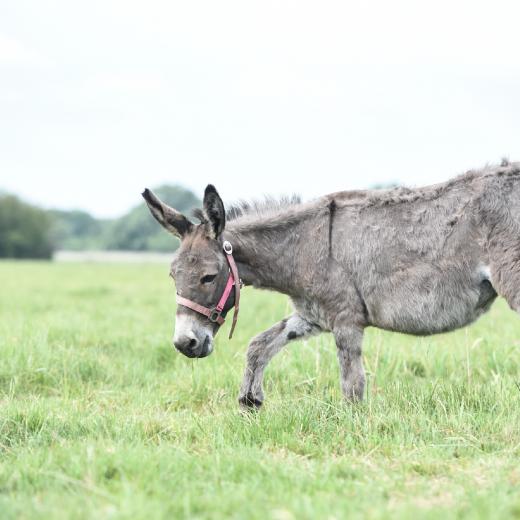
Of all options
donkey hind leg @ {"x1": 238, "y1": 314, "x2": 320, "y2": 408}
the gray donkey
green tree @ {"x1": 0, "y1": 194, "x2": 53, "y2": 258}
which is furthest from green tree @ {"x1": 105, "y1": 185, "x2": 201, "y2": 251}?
the gray donkey

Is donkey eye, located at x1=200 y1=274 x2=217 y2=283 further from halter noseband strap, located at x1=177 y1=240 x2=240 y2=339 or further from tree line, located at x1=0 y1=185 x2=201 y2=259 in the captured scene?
tree line, located at x1=0 y1=185 x2=201 y2=259

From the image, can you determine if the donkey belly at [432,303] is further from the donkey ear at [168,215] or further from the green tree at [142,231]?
the green tree at [142,231]

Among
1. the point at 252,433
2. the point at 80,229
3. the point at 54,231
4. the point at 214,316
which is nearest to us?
the point at 252,433

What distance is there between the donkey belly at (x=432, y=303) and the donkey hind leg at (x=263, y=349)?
2.27 feet

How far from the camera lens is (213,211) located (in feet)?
16.9

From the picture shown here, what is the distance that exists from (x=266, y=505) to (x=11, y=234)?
245 ft

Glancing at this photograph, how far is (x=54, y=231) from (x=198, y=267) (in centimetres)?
7713

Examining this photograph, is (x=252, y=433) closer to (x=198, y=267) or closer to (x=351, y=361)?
(x=351, y=361)

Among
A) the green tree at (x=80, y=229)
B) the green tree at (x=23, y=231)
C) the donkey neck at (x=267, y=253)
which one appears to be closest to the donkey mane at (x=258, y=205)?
the donkey neck at (x=267, y=253)

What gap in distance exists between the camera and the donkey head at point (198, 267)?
5.11m

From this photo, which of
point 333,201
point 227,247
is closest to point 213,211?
point 227,247

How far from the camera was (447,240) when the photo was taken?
5.12 metres

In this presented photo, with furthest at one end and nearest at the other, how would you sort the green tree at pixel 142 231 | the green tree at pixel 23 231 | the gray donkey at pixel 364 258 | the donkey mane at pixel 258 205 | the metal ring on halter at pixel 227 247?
the green tree at pixel 142 231
the green tree at pixel 23 231
the donkey mane at pixel 258 205
the metal ring on halter at pixel 227 247
the gray donkey at pixel 364 258

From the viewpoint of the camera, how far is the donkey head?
5.11 meters
